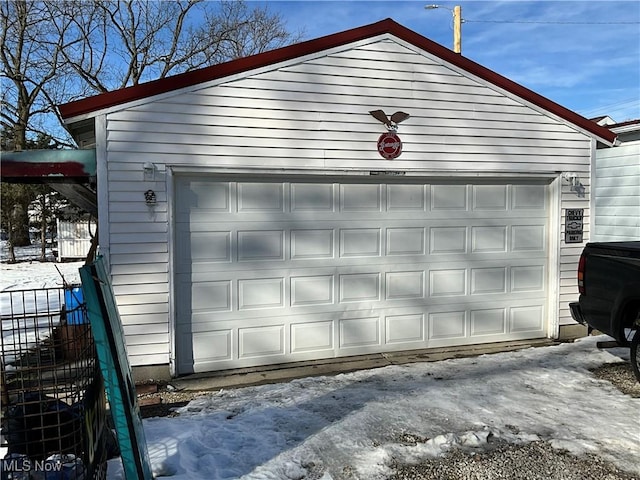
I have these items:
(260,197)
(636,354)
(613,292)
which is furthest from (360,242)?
(636,354)

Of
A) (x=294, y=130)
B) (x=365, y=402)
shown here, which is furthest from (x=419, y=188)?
(x=365, y=402)

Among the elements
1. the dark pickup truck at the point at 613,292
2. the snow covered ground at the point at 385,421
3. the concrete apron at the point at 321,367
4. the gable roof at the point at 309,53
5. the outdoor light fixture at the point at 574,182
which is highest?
the gable roof at the point at 309,53

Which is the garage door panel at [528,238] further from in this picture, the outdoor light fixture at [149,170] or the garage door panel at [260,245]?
the outdoor light fixture at [149,170]

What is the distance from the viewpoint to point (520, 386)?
5.21 metres

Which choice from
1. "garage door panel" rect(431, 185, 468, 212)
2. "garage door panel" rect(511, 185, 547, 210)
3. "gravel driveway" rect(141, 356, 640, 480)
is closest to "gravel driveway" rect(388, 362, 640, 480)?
"gravel driveway" rect(141, 356, 640, 480)

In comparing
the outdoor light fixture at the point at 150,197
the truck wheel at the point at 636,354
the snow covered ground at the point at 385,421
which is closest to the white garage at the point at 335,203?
the outdoor light fixture at the point at 150,197

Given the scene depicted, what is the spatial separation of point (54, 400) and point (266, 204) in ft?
11.5

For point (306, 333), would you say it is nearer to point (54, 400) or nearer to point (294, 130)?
point (294, 130)

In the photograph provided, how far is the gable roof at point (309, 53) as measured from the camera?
529 cm

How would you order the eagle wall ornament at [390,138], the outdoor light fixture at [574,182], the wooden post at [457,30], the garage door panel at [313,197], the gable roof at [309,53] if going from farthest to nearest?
the wooden post at [457,30] < the outdoor light fixture at [574,182] < the eagle wall ornament at [390,138] < the garage door panel at [313,197] < the gable roof at [309,53]

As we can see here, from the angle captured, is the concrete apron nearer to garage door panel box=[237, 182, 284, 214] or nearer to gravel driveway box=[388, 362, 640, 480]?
garage door panel box=[237, 182, 284, 214]

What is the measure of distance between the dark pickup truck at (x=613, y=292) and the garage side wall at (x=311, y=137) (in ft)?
5.19

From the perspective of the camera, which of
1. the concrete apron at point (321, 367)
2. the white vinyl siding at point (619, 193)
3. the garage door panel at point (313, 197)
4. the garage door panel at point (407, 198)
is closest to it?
the concrete apron at point (321, 367)

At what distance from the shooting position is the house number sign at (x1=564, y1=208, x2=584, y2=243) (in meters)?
7.13
